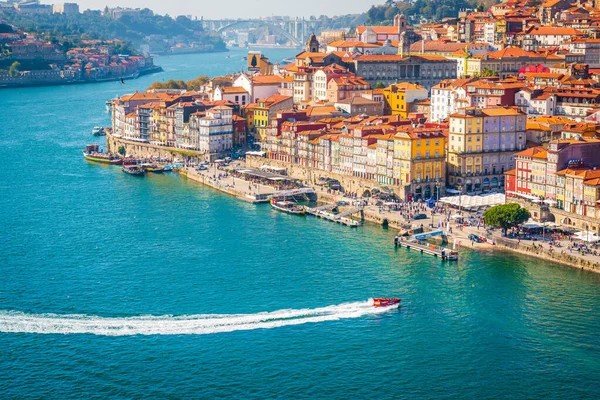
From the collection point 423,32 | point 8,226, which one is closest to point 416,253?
point 8,226

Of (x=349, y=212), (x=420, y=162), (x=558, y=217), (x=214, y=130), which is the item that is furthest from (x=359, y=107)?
(x=558, y=217)

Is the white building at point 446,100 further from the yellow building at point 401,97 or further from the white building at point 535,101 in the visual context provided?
the yellow building at point 401,97

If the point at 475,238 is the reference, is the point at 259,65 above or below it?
above

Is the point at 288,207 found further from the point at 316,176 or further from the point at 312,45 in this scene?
the point at 312,45

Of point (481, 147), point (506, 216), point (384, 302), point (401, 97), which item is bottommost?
point (384, 302)

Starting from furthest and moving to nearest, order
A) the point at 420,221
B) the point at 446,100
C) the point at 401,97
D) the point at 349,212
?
the point at 401,97, the point at 446,100, the point at 349,212, the point at 420,221

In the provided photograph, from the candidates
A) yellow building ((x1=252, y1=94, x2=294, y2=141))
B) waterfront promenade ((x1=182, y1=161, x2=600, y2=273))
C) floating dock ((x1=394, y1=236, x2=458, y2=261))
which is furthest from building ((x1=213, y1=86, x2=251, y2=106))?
floating dock ((x1=394, y1=236, x2=458, y2=261))

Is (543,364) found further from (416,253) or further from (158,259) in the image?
(158,259)

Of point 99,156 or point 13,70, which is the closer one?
point 99,156
